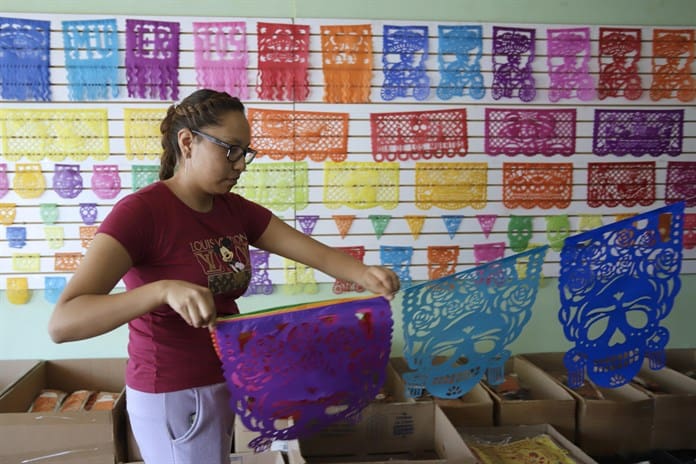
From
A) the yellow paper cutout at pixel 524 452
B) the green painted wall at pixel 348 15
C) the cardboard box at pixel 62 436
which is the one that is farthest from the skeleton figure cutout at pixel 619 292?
the cardboard box at pixel 62 436

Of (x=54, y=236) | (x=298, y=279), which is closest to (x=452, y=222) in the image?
(x=298, y=279)

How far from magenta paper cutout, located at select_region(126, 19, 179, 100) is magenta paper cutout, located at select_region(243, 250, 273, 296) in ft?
3.00

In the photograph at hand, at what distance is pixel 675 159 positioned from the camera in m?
3.05

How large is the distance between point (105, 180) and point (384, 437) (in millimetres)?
1845

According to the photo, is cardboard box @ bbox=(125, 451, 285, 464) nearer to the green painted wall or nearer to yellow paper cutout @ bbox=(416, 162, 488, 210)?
the green painted wall

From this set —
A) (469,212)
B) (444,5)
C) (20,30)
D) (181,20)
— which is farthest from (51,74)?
(469,212)

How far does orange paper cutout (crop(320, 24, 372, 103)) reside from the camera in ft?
9.05

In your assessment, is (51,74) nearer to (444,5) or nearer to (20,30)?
(20,30)

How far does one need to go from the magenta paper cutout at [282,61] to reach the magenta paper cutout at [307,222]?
604 millimetres

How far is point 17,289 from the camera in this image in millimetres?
2711

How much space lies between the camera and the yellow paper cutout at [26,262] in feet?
8.87

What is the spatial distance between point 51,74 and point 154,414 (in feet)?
6.65

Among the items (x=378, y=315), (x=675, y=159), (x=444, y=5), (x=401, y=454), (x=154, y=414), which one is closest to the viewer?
(x=154, y=414)

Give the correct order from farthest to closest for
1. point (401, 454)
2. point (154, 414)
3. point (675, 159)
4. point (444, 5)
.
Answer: point (675, 159) → point (444, 5) → point (401, 454) → point (154, 414)
